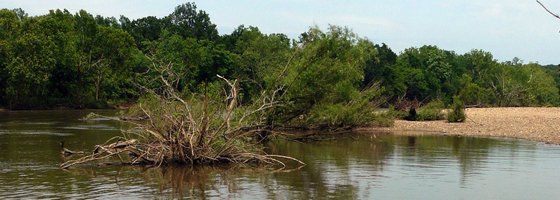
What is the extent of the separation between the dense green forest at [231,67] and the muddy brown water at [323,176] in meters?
4.10

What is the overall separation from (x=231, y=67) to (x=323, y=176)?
59441 millimetres

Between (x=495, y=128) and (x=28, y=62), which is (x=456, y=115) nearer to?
(x=495, y=128)

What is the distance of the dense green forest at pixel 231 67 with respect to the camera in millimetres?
24094

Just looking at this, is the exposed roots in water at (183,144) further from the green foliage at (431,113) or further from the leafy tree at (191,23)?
the leafy tree at (191,23)

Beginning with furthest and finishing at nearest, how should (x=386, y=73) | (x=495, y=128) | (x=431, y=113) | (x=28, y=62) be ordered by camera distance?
(x=386, y=73) → (x=28, y=62) → (x=431, y=113) → (x=495, y=128)

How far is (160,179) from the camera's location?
44.6 ft

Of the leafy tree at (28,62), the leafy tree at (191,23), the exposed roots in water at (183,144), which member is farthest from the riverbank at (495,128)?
the leafy tree at (191,23)

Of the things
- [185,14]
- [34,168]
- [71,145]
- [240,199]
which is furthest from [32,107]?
[185,14]

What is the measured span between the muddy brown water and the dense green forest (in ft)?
13.5

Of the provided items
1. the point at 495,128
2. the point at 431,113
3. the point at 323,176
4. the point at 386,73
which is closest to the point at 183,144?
the point at 323,176

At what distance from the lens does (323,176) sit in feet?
48.2

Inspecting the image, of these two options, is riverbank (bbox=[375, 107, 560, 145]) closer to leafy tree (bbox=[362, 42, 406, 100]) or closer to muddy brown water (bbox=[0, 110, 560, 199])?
muddy brown water (bbox=[0, 110, 560, 199])

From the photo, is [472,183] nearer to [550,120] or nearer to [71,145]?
[71,145]

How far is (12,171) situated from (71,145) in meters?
6.50
